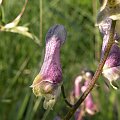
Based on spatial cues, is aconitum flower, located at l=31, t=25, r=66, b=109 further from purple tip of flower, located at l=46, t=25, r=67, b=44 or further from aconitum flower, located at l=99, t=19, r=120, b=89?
aconitum flower, located at l=99, t=19, r=120, b=89

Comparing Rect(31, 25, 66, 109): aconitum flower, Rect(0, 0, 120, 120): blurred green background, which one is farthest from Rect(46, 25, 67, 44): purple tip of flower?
Rect(0, 0, 120, 120): blurred green background

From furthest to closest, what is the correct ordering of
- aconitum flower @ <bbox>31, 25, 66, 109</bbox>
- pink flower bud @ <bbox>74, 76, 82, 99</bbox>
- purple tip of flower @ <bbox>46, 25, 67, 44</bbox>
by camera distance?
pink flower bud @ <bbox>74, 76, 82, 99</bbox>, purple tip of flower @ <bbox>46, 25, 67, 44</bbox>, aconitum flower @ <bbox>31, 25, 66, 109</bbox>

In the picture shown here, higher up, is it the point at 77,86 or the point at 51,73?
Answer: the point at 51,73

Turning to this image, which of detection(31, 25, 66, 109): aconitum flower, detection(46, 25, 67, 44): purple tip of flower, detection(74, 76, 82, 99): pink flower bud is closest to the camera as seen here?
detection(31, 25, 66, 109): aconitum flower

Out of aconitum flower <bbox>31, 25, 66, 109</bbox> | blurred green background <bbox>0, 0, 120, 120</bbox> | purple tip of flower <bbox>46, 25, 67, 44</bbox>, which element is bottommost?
blurred green background <bbox>0, 0, 120, 120</bbox>

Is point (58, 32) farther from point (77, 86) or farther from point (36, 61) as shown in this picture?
point (36, 61)

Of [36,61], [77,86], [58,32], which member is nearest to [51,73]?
[58,32]
